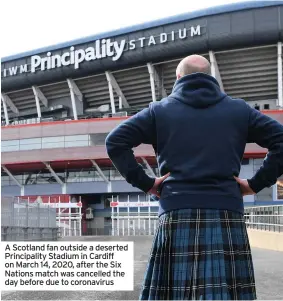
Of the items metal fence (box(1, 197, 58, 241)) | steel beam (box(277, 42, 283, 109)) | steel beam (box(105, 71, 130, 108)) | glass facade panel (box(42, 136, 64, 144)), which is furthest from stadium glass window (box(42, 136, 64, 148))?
steel beam (box(277, 42, 283, 109))

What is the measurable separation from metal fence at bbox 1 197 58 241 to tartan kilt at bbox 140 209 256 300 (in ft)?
40.6

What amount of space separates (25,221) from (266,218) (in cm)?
910

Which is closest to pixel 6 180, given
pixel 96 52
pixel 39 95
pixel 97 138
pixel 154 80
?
pixel 39 95

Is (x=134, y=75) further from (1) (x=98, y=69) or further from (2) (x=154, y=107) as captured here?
(2) (x=154, y=107)

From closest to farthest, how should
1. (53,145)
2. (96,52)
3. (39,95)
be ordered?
(53,145)
(96,52)
(39,95)

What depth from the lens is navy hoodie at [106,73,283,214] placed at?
233 centimetres

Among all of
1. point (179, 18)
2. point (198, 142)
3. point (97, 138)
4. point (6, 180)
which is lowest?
point (198, 142)

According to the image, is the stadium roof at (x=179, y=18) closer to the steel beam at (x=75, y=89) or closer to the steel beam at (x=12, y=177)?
the steel beam at (x=75, y=89)

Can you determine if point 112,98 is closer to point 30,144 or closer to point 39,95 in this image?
point 30,144

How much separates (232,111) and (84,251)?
103 inches

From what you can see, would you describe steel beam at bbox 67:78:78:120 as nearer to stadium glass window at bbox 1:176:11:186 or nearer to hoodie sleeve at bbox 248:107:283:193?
stadium glass window at bbox 1:176:11:186

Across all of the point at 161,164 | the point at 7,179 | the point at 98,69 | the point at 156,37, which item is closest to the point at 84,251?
the point at 161,164

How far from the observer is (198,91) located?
96.2 inches

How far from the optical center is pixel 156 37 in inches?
1533
